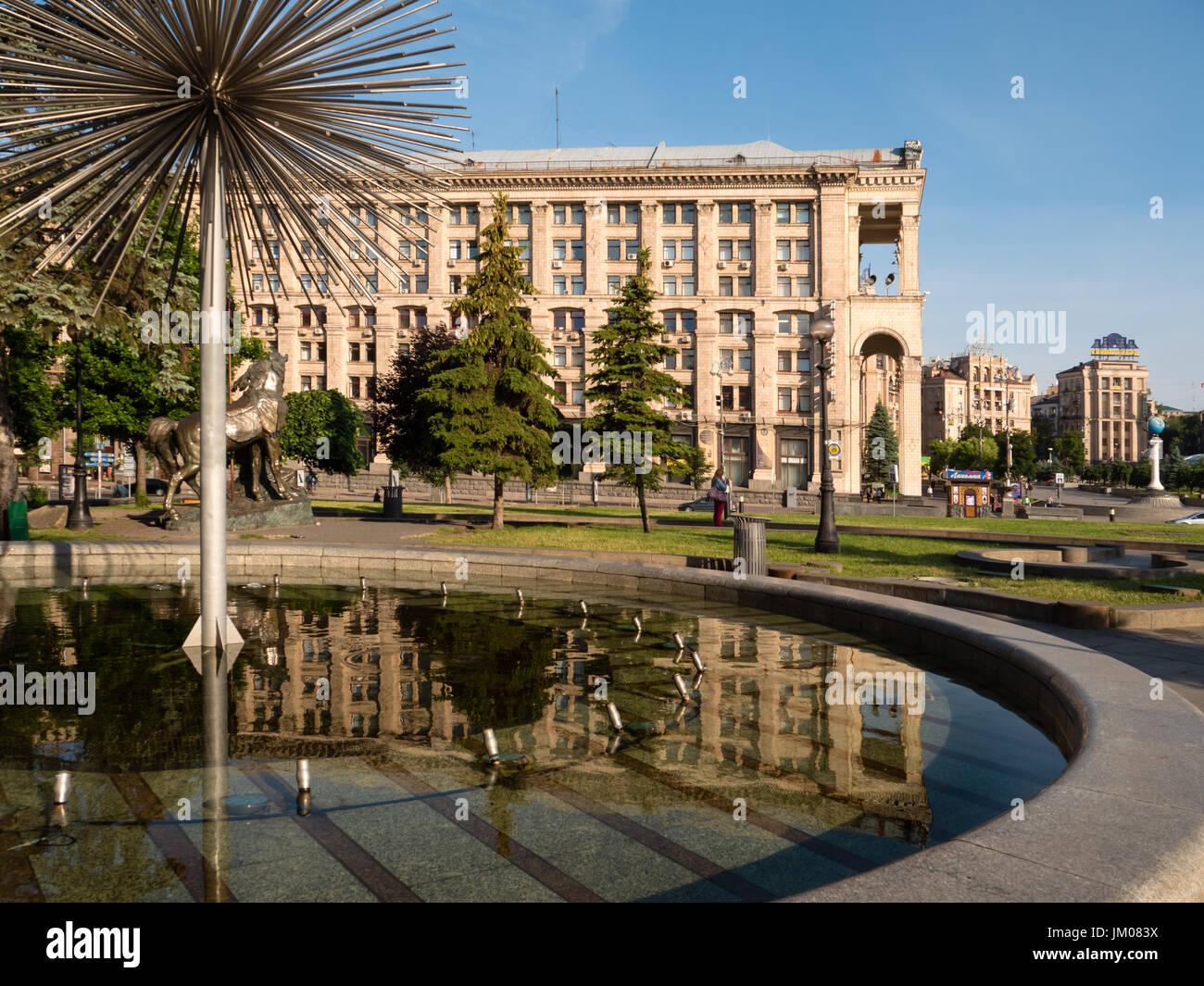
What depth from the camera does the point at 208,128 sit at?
26.8ft

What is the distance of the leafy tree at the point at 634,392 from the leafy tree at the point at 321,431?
27009 millimetres

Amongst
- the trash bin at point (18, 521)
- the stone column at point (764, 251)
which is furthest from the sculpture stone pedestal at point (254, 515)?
the stone column at point (764, 251)

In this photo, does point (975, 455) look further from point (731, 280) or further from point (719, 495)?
point (719, 495)

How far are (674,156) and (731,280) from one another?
49.9 ft

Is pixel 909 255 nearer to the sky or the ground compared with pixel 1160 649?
nearer to the sky

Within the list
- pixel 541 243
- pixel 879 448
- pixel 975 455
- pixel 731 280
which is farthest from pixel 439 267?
pixel 975 455

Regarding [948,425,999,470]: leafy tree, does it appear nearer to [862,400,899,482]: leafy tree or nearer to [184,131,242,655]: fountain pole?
[862,400,899,482]: leafy tree

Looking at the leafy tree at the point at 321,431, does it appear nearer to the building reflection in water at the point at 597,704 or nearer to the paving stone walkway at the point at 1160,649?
the building reflection in water at the point at 597,704

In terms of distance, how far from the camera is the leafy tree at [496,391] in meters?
23.9

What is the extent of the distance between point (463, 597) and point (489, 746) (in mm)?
7756

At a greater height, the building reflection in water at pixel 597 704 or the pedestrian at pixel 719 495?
the pedestrian at pixel 719 495

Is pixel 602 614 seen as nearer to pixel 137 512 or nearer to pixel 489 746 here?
pixel 489 746
